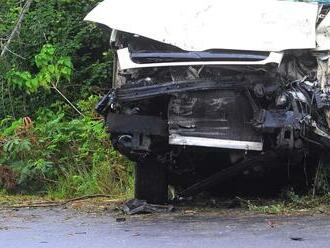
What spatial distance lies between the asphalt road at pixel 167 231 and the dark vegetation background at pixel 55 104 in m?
1.83

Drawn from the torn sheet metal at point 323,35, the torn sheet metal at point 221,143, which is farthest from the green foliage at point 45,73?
the torn sheet metal at point 323,35

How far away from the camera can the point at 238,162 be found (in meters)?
5.53

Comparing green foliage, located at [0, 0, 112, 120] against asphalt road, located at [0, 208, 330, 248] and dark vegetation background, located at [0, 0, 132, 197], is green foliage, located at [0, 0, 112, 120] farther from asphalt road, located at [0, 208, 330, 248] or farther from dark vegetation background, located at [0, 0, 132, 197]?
asphalt road, located at [0, 208, 330, 248]

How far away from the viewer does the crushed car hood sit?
16.6 feet

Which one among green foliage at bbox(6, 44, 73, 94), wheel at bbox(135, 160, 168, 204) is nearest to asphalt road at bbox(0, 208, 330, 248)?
wheel at bbox(135, 160, 168, 204)

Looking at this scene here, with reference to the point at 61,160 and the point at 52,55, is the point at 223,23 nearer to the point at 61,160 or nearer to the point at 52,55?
the point at 61,160

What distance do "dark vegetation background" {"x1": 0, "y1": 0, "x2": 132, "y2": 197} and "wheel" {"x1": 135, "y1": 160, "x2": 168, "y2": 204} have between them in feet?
4.69

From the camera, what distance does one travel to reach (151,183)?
19.1 ft

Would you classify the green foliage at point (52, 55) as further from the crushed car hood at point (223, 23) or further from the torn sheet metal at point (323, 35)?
the torn sheet metal at point (323, 35)

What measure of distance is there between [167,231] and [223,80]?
1211 mm

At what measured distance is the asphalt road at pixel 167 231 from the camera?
4473 mm

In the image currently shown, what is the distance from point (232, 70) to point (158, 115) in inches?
27.6

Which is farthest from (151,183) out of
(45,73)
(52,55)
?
(52,55)

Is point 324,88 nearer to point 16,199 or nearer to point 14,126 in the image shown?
point 16,199
